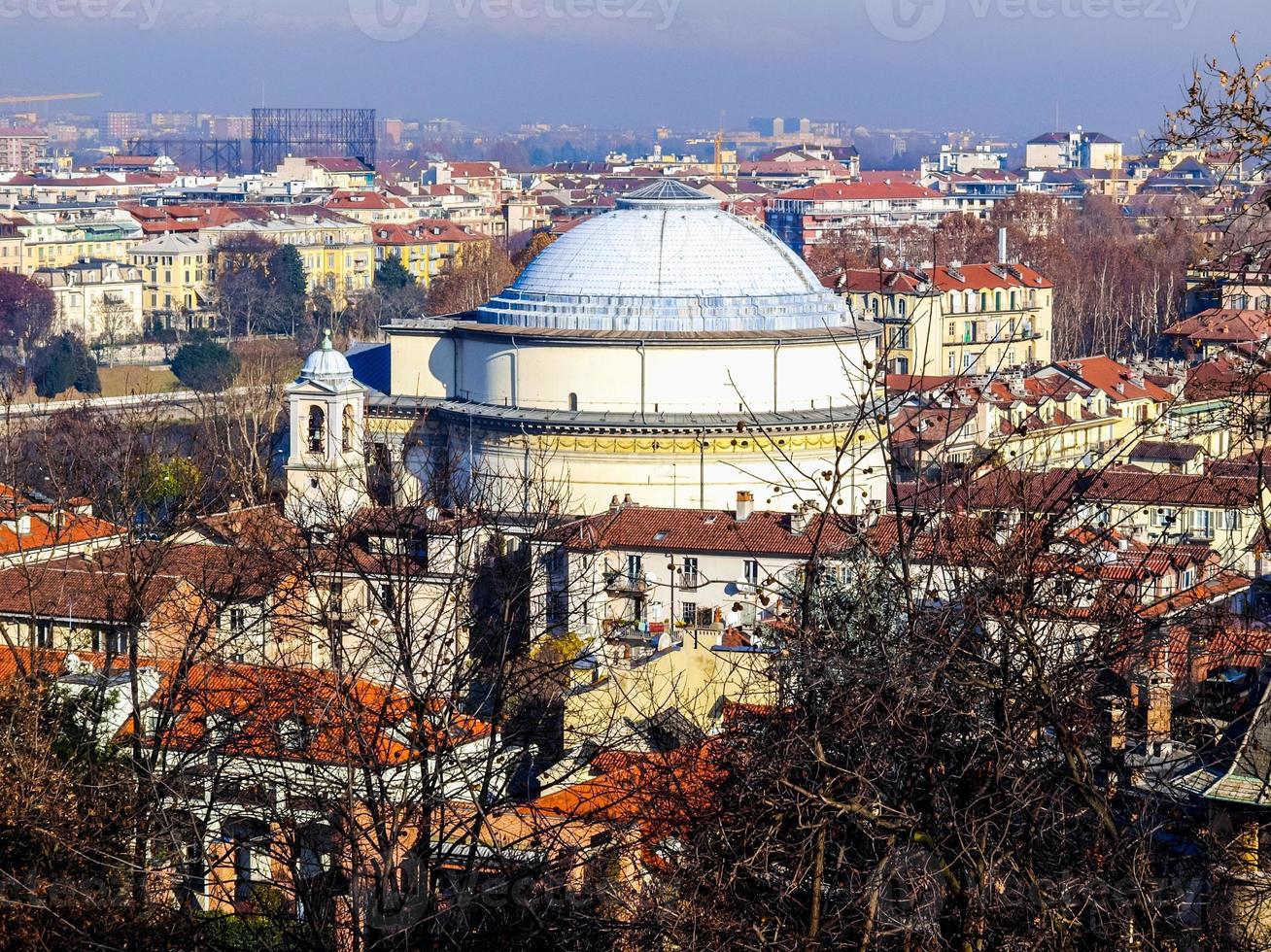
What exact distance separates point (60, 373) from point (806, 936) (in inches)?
1480

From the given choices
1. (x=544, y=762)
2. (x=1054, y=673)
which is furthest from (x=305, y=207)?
(x=1054, y=673)

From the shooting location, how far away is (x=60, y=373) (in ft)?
140

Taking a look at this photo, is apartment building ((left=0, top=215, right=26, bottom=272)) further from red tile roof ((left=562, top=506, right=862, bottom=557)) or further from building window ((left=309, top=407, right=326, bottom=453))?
red tile roof ((left=562, top=506, right=862, bottom=557))

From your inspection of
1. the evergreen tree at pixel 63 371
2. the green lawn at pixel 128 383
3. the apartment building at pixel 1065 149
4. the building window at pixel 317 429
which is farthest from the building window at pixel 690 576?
the apartment building at pixel 1065 149

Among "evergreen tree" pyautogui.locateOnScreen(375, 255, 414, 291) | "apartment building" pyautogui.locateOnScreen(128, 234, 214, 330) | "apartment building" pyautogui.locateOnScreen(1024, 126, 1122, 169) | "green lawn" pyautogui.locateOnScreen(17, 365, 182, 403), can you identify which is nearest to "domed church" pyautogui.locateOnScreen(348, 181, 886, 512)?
"green lawn" pyautogui.locateOnScreen(17, 365, 182, 403)

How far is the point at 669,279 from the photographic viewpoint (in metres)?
23.2

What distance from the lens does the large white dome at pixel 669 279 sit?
2281 centimetres

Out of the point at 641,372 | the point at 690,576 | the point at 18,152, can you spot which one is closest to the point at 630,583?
the point at 690,576

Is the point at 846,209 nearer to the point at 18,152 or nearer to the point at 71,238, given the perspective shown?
the point at 71,238

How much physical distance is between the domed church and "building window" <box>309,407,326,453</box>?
58 cm

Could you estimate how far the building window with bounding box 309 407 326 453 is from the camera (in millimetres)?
22109

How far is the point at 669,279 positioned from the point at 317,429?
346 cm

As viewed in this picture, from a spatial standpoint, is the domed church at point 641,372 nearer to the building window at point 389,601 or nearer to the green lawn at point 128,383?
the building window at point 389,601

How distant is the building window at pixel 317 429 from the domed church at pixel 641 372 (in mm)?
584
